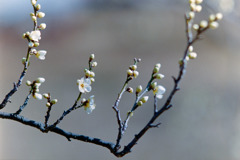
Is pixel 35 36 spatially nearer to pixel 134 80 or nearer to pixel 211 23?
pixel 211 23

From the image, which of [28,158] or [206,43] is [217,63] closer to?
[206,43]

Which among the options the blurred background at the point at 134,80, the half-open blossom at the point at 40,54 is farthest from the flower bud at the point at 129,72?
the blurred background at the point at 134,80

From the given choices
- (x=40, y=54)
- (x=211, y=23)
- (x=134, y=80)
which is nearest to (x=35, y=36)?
(x=40, y=54)

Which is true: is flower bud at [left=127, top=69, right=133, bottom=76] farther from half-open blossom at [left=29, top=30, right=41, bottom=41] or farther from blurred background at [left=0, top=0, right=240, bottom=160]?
blurred background at [left=0, top=0, right=240, bottom=160]

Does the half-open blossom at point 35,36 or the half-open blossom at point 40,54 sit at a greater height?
the half-open blossom at point 35,36

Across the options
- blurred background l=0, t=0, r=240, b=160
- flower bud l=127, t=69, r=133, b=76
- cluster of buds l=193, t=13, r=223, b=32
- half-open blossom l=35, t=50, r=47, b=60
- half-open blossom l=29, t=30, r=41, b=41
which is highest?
half-open blossom l=29, t=30, r=41, b=41

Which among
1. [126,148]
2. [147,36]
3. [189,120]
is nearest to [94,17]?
[147,36]

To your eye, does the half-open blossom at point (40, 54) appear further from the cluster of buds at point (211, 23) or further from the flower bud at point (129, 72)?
the cluster of buds at point (211, 23)

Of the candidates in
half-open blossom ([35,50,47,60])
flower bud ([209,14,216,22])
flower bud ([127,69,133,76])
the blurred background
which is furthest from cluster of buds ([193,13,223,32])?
the blurred background
